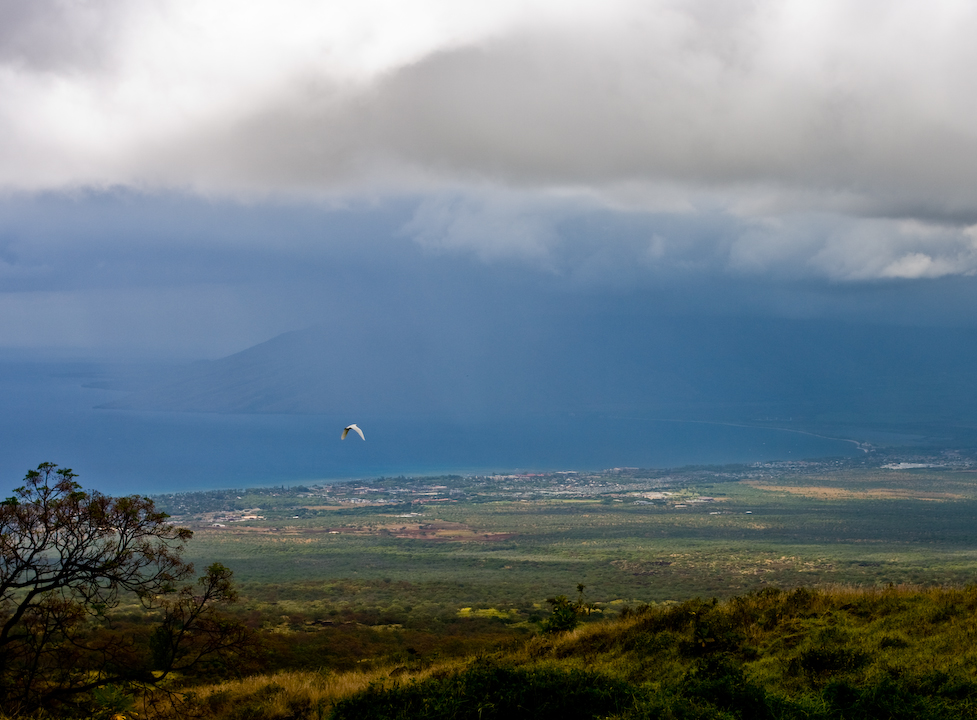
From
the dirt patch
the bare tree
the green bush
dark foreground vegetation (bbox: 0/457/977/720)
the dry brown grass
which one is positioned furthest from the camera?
the dirt patch

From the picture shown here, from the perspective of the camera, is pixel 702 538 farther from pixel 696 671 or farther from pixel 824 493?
pixel 696 671

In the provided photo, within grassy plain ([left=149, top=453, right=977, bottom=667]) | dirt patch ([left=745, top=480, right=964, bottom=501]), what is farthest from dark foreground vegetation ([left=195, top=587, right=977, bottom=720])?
dirt patch ([left=745, top=480, right=964, bottom=501])

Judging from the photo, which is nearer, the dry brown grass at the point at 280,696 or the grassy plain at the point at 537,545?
the dry brown grass at the point at 280,696

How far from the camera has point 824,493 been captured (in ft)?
408

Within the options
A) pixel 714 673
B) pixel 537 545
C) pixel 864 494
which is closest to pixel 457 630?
pixel 714 673

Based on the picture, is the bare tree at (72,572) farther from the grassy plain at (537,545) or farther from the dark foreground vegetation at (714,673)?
the grassy plain at (537,545)

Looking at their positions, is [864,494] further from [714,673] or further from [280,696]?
[280,696]

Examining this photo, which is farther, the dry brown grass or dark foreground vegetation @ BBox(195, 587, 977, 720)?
the dry brown grass

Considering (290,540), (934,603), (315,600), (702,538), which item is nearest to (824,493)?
(702,538)

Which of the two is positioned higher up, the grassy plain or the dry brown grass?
the dry brown grass

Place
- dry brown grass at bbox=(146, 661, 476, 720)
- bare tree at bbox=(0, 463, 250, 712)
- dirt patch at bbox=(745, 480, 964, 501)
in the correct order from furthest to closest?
dirt patch at bbox=(745, 480, 964, 501)
bare tree at bbox=(0, 463, 250, 712)
dry brown grass at bbox=(146, 661, 476, 720)

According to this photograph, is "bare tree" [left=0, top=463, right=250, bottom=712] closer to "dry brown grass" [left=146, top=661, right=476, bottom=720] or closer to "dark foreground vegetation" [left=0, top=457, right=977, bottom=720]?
"dark foreground vegetation" [left=0, top=457, right=977, bottom=720]

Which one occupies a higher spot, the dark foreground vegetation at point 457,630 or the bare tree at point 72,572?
the bare tree at point 72,572

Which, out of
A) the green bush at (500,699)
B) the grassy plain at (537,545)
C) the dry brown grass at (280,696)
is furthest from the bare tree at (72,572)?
the grassy plain at (537,545)
